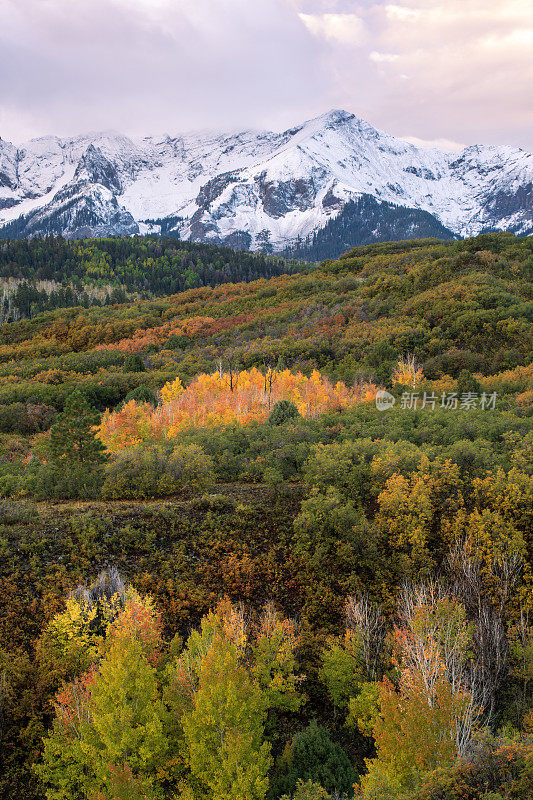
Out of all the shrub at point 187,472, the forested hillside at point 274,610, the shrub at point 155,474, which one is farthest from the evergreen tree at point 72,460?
the shrub at point 187,472

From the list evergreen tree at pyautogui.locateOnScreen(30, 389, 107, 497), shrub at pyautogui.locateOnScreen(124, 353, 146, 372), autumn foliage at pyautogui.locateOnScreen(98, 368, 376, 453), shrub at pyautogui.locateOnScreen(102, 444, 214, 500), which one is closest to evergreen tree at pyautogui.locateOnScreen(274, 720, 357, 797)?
shrub at pyautogui.locateOnScreen(102, 444, 214, 500)

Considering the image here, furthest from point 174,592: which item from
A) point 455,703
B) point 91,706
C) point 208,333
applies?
point 208,333

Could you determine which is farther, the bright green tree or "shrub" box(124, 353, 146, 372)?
"shrub" box(124, 353, 146, 372)

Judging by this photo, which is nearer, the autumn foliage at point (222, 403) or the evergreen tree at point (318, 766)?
the evergreen tree at point (318, 766)

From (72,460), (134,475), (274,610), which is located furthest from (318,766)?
(72,460)

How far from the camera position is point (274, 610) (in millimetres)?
20656

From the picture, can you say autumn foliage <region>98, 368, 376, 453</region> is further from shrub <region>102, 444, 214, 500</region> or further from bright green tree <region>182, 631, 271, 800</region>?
bright green tree <region>182, 631, 271, 800</region>

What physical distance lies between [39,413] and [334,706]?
5459 centimetres

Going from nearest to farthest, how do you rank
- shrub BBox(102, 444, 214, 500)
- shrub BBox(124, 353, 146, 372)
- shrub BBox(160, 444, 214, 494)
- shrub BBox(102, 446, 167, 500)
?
shrub BBox(102, 446, 167, 500)
shrub BBox(102, 444, 214, 500)
shrub BBox(160, 444, 214, 494)
shrub BBox(124, 353, 146, 372)

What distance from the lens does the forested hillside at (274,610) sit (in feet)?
46.8

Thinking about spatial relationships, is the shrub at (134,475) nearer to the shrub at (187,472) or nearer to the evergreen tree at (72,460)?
the shrub at (187,472)

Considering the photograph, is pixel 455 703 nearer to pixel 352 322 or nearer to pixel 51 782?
pixel 51 782

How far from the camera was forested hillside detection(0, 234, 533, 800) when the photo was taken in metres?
14.3

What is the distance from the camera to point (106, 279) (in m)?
196
